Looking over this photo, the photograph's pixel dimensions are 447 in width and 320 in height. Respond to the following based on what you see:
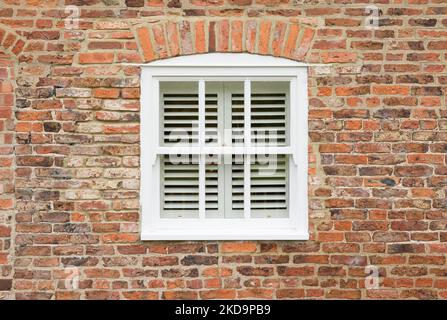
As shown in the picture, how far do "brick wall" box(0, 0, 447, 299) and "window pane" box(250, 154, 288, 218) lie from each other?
285mm

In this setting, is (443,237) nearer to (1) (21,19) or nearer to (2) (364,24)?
(2) (364,24)

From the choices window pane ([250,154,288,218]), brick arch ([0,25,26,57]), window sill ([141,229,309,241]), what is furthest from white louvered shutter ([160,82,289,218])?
brick arch ([0,25,26,57])

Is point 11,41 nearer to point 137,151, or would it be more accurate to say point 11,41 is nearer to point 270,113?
point 137,151

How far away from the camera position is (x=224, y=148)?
190 inches

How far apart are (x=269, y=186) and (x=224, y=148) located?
526 millimetres

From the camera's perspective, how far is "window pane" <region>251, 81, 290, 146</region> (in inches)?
194

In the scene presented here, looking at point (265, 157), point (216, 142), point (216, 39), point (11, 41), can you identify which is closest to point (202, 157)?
point (216, 142)

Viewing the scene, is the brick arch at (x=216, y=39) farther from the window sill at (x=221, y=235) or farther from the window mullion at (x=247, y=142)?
the window sill at (x=221, y=235)

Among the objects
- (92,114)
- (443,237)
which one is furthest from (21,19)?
(443,237)

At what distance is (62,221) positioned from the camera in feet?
15.5

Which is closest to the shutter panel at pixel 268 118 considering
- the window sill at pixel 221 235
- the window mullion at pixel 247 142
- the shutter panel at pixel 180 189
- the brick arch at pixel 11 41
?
the window mullion at pixel 247 142

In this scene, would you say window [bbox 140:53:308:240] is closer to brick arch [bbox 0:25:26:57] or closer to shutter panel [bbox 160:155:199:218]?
shutter panel [bbox 160:155:199:218]

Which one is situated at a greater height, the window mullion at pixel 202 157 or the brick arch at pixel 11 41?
the brick arch at pixel 11 41

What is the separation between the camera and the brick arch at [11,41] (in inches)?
186
